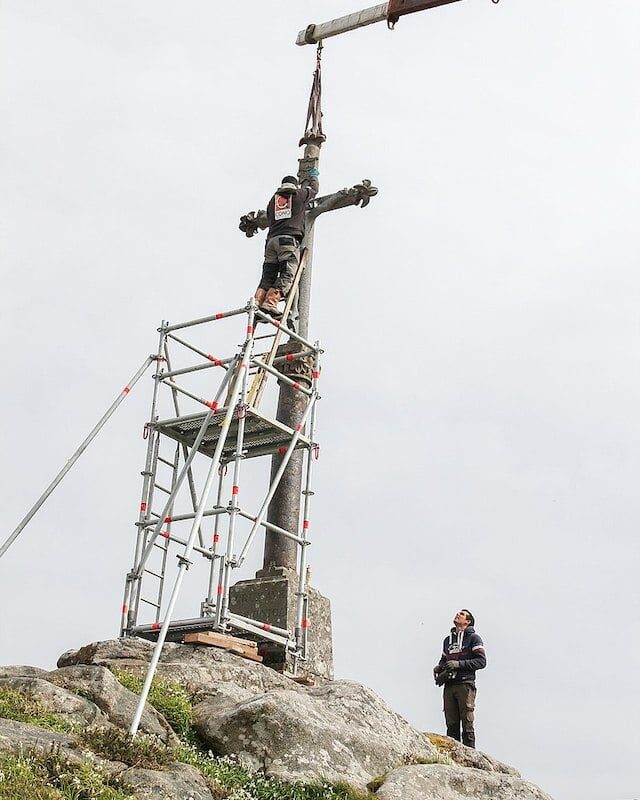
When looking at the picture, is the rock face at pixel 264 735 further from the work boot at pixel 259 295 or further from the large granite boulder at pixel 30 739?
the work boot at pixel 259 295

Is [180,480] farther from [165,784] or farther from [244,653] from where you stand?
[165,784]

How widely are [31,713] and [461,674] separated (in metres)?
6.29

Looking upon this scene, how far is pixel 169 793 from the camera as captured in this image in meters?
9.52

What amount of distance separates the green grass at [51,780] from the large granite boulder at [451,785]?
2.81m

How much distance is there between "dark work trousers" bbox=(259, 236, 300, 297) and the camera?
18.0m

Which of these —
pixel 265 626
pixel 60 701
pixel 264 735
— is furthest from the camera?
pixel 265 626

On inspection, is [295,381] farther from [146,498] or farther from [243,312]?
[146,498]

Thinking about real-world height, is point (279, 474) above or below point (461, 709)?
above

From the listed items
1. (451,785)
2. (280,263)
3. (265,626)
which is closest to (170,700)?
(451,785)

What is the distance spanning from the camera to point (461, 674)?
15094mm

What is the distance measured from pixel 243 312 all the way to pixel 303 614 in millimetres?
4058

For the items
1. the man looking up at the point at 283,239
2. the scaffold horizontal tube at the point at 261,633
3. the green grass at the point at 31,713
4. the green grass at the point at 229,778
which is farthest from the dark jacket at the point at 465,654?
the green grass at the point at 31,713

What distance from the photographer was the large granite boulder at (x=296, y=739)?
11086mm

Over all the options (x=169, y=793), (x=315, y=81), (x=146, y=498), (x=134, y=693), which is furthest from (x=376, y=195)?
(x=169, y=793)
